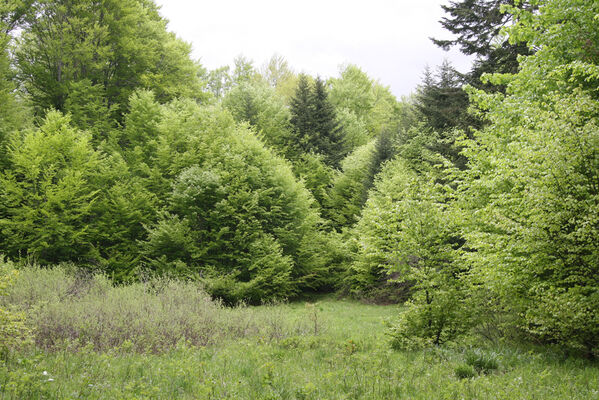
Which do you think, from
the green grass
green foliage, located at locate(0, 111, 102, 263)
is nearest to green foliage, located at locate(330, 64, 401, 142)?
green foliage, located at locate(0, 111, 102, 263)

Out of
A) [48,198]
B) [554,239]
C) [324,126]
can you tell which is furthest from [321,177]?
[554,239]

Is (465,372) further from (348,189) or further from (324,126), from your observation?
(324,126)

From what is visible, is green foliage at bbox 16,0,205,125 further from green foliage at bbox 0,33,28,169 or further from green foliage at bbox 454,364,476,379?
green foliage at bbox 454,364,476,379

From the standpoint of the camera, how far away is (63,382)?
15.6ft

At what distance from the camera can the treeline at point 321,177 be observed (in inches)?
285

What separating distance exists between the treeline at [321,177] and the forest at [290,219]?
0.08 m

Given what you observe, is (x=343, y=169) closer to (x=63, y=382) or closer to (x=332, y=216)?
(x=332, y=216)

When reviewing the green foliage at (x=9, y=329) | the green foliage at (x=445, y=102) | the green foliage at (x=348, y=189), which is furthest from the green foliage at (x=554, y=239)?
the green foliage at (x=348, y=189)

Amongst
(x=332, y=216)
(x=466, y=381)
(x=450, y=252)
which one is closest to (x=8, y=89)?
(x=332, y=216)

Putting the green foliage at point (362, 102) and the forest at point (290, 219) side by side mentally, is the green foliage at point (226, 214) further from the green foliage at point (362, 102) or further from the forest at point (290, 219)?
the green foliage at point (362, 102)

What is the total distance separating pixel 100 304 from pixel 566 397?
9.17 metres

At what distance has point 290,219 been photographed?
2208 centimetres

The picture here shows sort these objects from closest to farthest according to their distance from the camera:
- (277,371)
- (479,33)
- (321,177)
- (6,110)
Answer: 1. (277,371)
2. (479,33)
3. (6,110)
4. (321,177)

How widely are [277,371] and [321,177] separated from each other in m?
25.8
